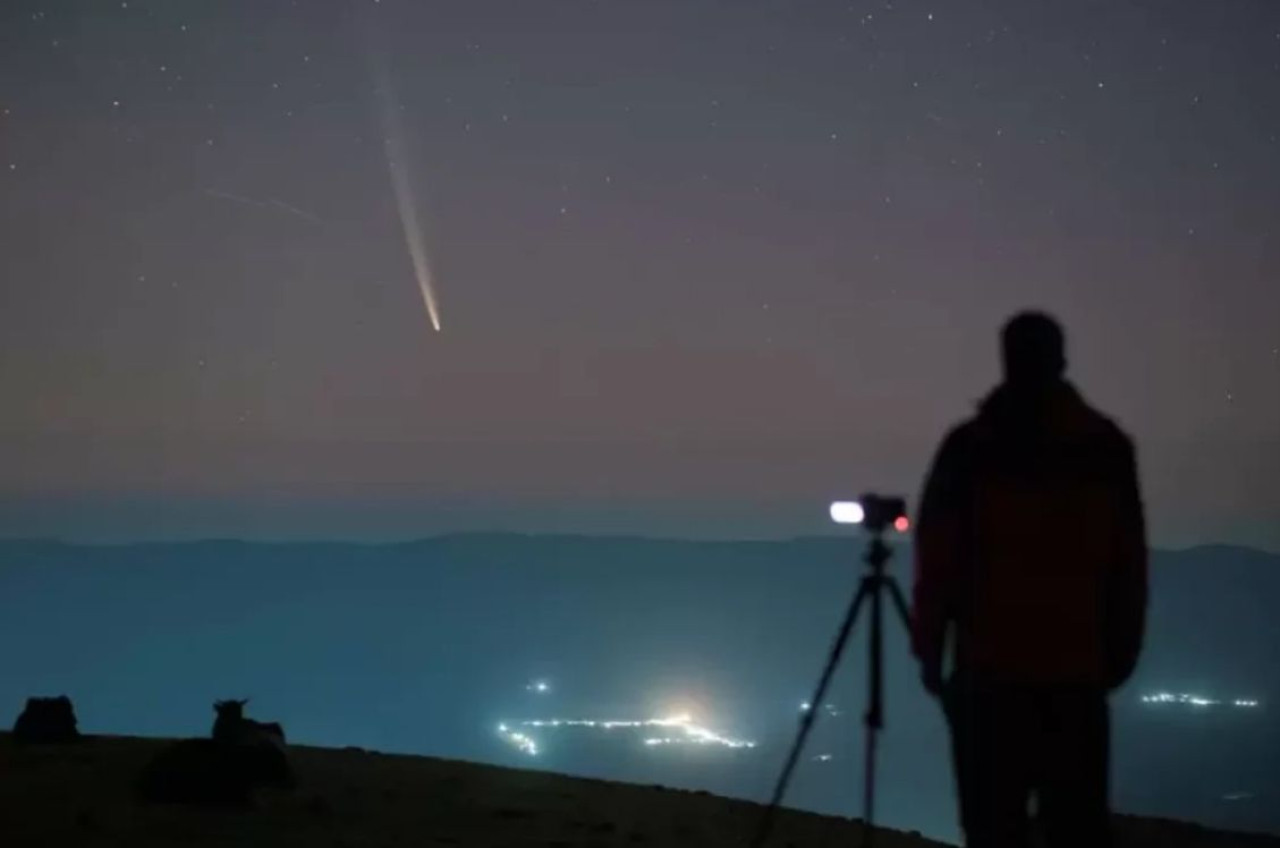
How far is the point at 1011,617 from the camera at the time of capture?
439cm

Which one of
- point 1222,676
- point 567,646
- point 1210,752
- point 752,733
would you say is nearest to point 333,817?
point 1210,752

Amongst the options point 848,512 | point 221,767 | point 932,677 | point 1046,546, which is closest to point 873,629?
point 848,512

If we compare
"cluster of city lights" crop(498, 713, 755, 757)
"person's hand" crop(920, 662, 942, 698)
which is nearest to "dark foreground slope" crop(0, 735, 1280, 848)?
"person's hand" crop(920, 662, 942, 698)

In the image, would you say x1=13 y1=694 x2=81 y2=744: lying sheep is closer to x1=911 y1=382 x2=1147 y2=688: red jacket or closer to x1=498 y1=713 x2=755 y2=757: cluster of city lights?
x1=911 y1=382 x2=1147 y2=688: red jacket

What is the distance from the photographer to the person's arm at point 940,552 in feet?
14.6

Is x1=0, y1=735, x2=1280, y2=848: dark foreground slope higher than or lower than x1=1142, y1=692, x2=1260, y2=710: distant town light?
lower

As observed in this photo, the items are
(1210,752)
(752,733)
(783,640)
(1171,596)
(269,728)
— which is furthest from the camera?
(783,640)

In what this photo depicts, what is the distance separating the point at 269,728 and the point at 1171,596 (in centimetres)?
16763

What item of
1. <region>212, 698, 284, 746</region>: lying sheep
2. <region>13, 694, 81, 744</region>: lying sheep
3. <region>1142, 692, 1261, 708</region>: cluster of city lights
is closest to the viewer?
<region>212, 698, 284, 746</region>: lying sheep

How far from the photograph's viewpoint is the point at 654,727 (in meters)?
136

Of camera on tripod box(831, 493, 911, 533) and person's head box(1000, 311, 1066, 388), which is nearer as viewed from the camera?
person's head box(1000, 311, 1066, 388)

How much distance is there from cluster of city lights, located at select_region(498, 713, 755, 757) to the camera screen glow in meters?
106

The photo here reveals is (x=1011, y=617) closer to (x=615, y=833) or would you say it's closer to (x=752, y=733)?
(x=615, y=833)

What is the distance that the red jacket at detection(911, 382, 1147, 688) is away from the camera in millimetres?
4379
